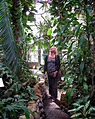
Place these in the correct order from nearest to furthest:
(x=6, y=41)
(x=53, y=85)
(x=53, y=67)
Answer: (x=6, y=41) → (x=53, y=67) → (x=53, y=85)

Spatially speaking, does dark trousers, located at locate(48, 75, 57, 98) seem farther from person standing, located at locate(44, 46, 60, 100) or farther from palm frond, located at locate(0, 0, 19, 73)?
palm frond, located at locate(0, 0, 19, 73)

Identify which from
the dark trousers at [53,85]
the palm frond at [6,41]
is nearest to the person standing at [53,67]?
the dark trousers at [53,85]

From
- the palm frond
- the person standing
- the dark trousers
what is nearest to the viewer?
the palm frond

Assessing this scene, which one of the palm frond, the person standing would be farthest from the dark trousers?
the palm frond

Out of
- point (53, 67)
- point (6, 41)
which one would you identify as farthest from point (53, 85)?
point (6, 41)

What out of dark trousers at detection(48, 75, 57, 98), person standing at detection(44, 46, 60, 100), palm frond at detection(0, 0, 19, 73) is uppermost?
palm frond at detection(0, 0, 19, 73)

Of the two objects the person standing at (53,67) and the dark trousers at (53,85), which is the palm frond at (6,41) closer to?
the person standing at (53,67)

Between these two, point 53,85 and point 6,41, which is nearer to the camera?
point 6,41

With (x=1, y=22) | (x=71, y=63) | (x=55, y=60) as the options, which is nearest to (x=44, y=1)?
(x=55, y=60)

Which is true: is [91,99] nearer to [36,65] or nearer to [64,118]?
[64,118]

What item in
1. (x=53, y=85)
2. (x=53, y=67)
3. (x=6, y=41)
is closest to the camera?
(x=6, y=41)

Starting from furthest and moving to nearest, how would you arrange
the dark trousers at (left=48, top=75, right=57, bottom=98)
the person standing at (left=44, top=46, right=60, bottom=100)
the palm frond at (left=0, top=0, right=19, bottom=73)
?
1. the dark trousers at (left=48, top=75, right=57, bottom=98)
2. the person standing at (left=44, top=46, right=60, bottom=100)
3. the palm frond at (left=0, top=0, right=19, bottom=73)

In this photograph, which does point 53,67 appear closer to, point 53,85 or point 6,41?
point 53,85

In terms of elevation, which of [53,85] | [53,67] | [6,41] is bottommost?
[53,85]
